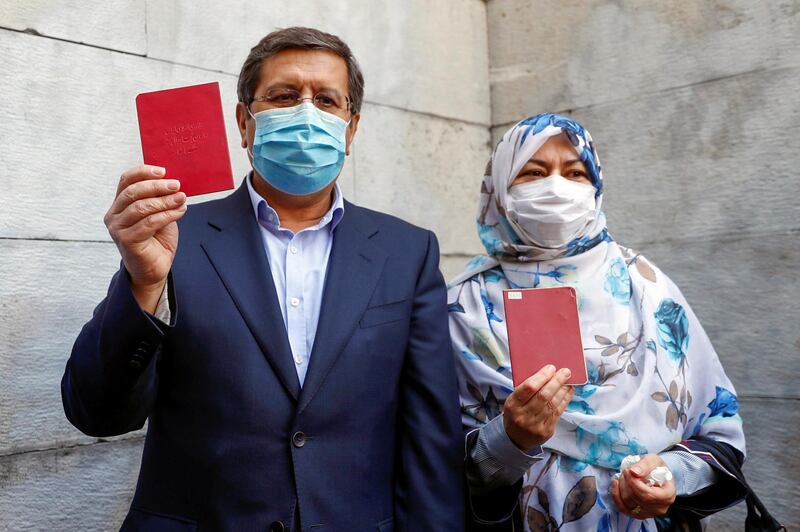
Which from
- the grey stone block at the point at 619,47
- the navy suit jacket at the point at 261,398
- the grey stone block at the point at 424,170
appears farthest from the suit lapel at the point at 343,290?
the grey stone block at the point at 619,47

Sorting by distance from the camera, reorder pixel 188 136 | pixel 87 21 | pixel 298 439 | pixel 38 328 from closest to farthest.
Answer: pixel 188 136 → pixel 298 439 → pixel 38 328 → pixel 87 21

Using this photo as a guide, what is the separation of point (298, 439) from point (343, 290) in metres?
0.41

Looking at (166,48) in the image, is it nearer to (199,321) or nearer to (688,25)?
(199,321)

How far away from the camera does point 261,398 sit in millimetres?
1996

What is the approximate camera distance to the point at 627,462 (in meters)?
2.26

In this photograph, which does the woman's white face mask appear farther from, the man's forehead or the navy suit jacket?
the man's forehead

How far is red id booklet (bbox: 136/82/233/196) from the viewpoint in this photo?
73.0 inches

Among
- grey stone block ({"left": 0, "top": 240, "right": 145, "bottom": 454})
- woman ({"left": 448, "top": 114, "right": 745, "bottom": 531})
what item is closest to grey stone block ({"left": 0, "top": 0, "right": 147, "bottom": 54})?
grey stone block ({"left": 0, "top": 240, "right": 145, "bottom": 454})

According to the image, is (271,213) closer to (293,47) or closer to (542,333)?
(293,47)

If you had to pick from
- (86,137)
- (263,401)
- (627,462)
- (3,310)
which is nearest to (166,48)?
(86,137)

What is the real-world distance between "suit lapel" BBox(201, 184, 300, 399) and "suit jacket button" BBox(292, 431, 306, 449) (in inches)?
3.6

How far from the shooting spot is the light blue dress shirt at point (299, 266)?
2.12m

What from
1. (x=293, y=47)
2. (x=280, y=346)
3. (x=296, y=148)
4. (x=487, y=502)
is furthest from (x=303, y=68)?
(x=487, y=502)

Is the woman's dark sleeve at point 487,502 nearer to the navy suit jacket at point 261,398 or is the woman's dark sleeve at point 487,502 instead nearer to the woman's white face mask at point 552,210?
the navy suit jacket at point 261,398
